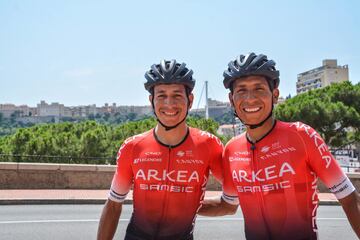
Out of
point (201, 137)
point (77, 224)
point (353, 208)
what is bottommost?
point (77, 224)

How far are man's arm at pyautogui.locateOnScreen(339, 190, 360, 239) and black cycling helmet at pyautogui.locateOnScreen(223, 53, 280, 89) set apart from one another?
0.92 m

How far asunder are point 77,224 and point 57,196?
13.2ft

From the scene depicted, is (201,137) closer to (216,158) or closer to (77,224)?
(216,158)

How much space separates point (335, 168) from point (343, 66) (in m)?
151

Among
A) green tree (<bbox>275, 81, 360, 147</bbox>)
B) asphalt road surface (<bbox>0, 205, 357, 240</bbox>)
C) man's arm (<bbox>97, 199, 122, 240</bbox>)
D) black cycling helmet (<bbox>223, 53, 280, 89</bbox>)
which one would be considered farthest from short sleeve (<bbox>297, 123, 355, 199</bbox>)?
green tree (<bbox>275, 81, 360, 147</bbox>)

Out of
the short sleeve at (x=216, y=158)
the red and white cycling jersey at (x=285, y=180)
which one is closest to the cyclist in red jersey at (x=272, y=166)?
the red and white cycling jersey at (x=285, y=180)

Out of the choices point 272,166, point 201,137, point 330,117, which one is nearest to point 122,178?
point 201,137

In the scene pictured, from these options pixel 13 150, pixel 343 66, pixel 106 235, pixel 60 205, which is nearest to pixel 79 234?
pixel 60 205

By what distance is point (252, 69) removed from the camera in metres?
2.94

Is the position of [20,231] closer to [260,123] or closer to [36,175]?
[36,175]

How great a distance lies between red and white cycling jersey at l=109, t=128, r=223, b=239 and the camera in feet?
10.2

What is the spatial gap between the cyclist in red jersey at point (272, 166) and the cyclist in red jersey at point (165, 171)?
11.3 inches

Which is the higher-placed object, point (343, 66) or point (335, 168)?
point (343, 66)

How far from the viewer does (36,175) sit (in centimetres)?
1488
